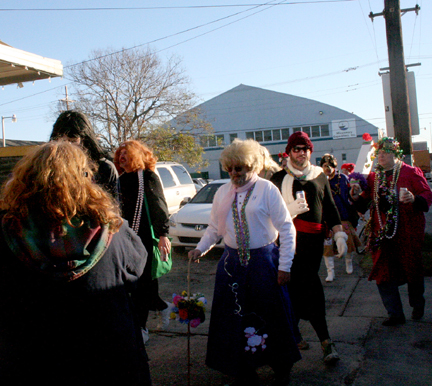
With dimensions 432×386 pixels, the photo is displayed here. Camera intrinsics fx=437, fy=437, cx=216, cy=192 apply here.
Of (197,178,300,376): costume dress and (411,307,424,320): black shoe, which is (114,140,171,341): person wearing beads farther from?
(411,307,424,320): black shoe

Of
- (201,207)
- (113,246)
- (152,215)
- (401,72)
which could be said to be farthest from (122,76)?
(113,246)

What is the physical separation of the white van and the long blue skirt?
839cm

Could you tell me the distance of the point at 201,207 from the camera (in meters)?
9.18

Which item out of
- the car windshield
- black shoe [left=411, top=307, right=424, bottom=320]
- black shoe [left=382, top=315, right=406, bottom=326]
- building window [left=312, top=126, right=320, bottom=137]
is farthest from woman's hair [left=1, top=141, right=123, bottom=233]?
building window [left=312, top=126, right=320, bottom=137]

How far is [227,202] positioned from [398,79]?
17.1 feet

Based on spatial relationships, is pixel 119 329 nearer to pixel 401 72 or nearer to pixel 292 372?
pixel 292 372

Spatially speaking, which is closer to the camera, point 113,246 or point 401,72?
point 113,246

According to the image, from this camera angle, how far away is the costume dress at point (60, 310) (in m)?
1.84

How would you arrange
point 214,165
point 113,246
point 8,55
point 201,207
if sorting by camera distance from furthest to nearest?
point 214,165 < point 201,207 < point 8,55 < point 113,246

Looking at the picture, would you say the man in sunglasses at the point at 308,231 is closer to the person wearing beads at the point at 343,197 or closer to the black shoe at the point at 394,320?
the black shoe at the point at 394,320

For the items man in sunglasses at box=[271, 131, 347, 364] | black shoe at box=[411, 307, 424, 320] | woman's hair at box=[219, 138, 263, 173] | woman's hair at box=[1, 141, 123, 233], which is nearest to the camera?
woman's hair at box=[1, 141, 123, 233]

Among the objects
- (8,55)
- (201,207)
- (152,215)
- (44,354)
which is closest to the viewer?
(44,354)

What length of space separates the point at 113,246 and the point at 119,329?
0.38 meters

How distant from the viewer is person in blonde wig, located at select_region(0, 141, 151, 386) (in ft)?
6.05
